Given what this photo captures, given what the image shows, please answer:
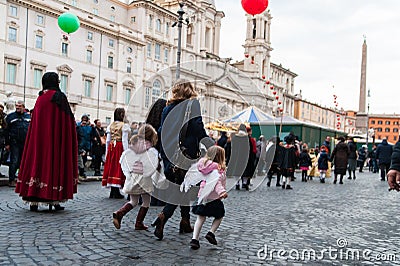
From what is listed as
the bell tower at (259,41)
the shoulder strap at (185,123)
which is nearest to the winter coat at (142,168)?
the shoulder strap at (185,123)

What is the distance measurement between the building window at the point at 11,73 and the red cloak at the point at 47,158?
36209mm

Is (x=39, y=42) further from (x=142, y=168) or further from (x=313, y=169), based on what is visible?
(x=142, y=168)

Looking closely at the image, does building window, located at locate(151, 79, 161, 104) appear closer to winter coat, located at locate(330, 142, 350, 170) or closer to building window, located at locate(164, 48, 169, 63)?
winter coat, located at locate(330, 142, 350, 170)

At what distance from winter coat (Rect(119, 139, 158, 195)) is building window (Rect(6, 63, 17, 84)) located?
37680mm

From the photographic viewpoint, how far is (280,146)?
49.8ft

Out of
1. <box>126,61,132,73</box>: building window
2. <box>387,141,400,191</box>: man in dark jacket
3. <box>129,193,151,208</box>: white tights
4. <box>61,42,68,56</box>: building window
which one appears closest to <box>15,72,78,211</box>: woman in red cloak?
<box>129,193,151,208</box>: white tights

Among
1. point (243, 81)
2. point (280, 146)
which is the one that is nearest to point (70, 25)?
point (280, 146)

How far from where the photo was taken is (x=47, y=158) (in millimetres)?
6727

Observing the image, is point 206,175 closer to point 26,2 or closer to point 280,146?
point 280,146

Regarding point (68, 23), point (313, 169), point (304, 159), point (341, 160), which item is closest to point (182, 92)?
point (341, 160)

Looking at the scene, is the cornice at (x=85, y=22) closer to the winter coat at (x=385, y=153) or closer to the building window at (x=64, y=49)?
the building window at (x=64, y=49)

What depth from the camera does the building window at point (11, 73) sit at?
3978 cm

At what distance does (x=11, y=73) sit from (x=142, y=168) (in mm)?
38171

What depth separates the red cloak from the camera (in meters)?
6.68
